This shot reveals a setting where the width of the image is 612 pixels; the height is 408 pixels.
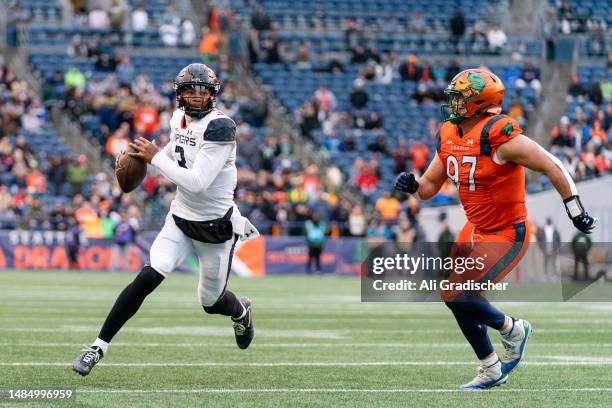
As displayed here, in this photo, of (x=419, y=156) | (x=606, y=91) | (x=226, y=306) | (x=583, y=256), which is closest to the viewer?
(x=226, y=306)

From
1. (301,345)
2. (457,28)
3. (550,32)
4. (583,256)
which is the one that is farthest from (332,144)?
(301,345)

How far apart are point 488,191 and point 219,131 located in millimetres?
1522

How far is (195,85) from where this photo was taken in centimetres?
764

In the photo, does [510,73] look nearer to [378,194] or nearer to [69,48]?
[378,194]

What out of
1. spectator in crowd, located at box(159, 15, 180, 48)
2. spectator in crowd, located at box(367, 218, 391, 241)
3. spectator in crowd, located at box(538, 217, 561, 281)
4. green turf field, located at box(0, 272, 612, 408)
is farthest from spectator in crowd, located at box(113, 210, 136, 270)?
green turf field, located at box(0, 272, 612, 408)

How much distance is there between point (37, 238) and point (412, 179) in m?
16.3

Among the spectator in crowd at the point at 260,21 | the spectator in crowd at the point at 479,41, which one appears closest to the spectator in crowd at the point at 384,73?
the spectator in crowd at the point at 479,41

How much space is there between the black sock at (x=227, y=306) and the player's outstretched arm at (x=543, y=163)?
6.35 ft

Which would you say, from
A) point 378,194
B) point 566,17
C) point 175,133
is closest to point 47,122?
point 378,194

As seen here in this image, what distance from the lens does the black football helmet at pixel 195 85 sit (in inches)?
301

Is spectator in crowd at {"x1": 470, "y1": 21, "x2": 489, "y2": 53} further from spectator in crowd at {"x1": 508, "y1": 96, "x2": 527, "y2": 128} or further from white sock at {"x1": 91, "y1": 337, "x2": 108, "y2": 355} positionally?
white sock at {"x1": 91, "y1": 337, "x2": 108, "y2": 355}

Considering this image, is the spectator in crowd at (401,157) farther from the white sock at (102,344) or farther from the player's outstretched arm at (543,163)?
the white sock at (102,344)

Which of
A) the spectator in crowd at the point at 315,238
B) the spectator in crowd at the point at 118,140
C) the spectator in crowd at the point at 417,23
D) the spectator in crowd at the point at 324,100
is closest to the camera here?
the spectator in crowd at the point at 315,238

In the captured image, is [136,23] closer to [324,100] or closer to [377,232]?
[324,100]
